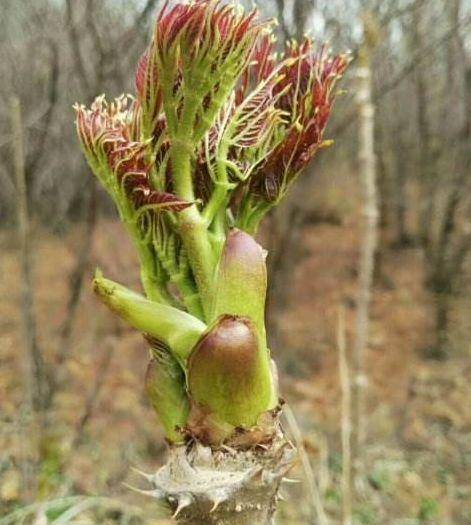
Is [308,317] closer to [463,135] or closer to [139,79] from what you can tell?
[463,135]

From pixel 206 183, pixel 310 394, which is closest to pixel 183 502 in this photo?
pixel 206 183

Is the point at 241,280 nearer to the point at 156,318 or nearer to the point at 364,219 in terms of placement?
the point at 156,318

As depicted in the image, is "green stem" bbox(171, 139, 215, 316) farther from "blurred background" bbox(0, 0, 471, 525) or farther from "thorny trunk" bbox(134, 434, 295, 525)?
"blurred background" bbox(0, 0, 471, 525)

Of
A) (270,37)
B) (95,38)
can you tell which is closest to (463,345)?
(95,38)

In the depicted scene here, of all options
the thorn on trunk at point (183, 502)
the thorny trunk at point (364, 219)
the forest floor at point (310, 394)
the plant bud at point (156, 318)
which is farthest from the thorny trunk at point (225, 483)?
the forest floor at point (310, 394)

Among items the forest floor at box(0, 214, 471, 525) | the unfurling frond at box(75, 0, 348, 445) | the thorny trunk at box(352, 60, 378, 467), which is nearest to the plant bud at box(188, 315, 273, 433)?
the unfurling frond at box(75, 0, 348, 445)
